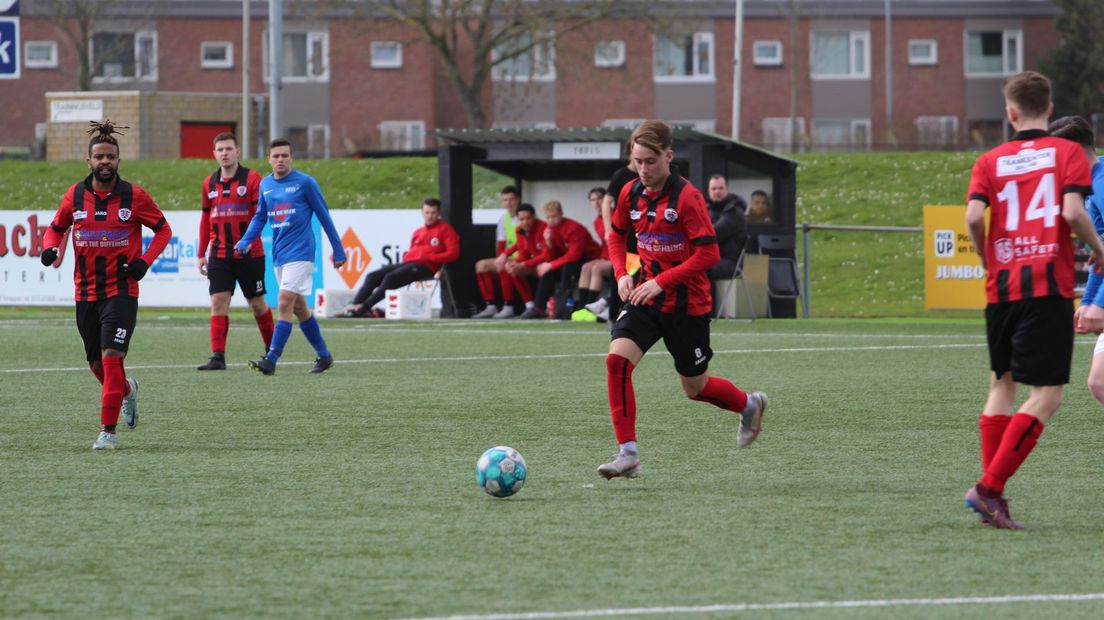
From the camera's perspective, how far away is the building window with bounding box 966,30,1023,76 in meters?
58.2

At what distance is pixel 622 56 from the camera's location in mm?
56844

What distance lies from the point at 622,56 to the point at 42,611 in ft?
173

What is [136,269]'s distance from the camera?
9.29 metres

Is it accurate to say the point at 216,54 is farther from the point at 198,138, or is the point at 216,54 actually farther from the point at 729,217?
the point at 729,217

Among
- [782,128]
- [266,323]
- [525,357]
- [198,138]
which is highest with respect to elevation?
[782,128]

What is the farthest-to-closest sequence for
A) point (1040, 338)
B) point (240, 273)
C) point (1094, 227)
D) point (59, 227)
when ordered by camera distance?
point (240, 273)
point (59, 227)
point (1094, 227)
point (1040, 338)

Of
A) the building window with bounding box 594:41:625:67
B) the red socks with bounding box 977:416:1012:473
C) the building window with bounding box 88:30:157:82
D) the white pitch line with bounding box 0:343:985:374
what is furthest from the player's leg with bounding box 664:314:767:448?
the building window with bounding box 88:30:157:82

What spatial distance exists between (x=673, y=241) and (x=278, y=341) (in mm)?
6638

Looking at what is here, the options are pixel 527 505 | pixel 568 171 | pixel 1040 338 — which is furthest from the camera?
pixel 568 171

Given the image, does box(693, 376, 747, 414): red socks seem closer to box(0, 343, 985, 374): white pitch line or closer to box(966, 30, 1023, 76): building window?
box(0, 343, 985, 374): white pitch line

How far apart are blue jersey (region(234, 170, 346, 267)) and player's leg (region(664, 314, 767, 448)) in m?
6.21

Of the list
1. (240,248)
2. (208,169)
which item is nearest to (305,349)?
(240,248)

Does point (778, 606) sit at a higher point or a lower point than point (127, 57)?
lower

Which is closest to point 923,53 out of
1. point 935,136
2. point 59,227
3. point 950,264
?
point 935,136
